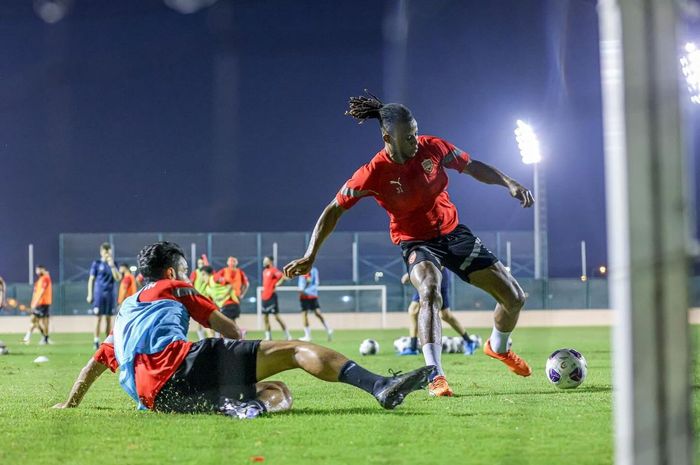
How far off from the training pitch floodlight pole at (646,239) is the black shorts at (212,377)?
3.68 meters

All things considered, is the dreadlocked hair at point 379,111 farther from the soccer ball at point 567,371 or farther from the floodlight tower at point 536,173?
the floodlight tower at point 536,173

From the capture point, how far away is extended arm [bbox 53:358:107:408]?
7.36 m

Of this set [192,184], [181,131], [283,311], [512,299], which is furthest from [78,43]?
[192,184]

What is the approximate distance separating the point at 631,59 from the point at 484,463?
2297 millimetres

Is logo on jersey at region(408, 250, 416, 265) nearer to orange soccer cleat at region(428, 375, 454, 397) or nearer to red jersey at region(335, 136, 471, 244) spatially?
red jersey at region(335, 136, 471, 244)

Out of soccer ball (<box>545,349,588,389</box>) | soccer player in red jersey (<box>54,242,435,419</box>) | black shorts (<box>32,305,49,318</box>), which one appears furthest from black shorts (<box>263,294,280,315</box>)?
soccer player in red jersey (<box>54,242,435,419</box>)

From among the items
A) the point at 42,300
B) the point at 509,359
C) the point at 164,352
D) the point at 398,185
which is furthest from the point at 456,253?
the point at 42,300

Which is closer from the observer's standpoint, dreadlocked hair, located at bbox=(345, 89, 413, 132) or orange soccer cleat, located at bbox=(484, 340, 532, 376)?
dreadlocked hair, located at bbox=(345, 89, 413, 132)

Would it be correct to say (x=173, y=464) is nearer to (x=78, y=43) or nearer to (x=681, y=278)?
(x=681, y=278)

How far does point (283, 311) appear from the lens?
1357 inches

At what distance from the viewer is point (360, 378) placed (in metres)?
6.47

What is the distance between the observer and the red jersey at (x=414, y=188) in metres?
8.34

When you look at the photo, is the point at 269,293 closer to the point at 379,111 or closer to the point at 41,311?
the point at 41,311

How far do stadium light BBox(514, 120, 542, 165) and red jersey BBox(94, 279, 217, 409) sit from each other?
27.0 m
